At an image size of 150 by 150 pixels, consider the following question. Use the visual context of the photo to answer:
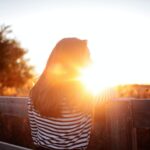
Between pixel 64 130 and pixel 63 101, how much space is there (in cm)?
32

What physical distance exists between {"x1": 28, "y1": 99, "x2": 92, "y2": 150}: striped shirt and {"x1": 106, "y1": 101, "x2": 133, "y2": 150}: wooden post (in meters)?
0.92

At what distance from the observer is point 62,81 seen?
268 centimetres

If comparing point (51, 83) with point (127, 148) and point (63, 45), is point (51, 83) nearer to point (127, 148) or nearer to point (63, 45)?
point (63, 45)

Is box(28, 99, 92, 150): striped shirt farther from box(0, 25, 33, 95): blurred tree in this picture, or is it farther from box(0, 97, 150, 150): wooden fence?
box(0, 25, 33, 95): blurred tree

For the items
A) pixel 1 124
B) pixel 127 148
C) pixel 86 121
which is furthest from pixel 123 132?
pixel 1 124

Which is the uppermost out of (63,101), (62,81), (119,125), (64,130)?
(62,81)

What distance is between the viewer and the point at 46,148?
308 centimetres

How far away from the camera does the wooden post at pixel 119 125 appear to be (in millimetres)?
3848

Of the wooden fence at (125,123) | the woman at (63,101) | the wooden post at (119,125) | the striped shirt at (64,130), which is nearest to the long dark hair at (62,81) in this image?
the woman at (63,101)

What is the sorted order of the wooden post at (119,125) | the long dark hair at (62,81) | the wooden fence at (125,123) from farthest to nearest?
the wooden post at (119,125) < the wooden fence at (125,123) < the long dark hair at (62,81)

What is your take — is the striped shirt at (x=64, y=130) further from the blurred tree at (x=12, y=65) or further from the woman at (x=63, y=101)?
the blurred tree at (x=12, y=65)

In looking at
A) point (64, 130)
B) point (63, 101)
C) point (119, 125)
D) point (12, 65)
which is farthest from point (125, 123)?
point (12, 65)

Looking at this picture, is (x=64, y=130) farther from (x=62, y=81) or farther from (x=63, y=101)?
(x=62, y=81)

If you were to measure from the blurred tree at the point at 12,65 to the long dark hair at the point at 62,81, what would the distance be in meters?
27.8
